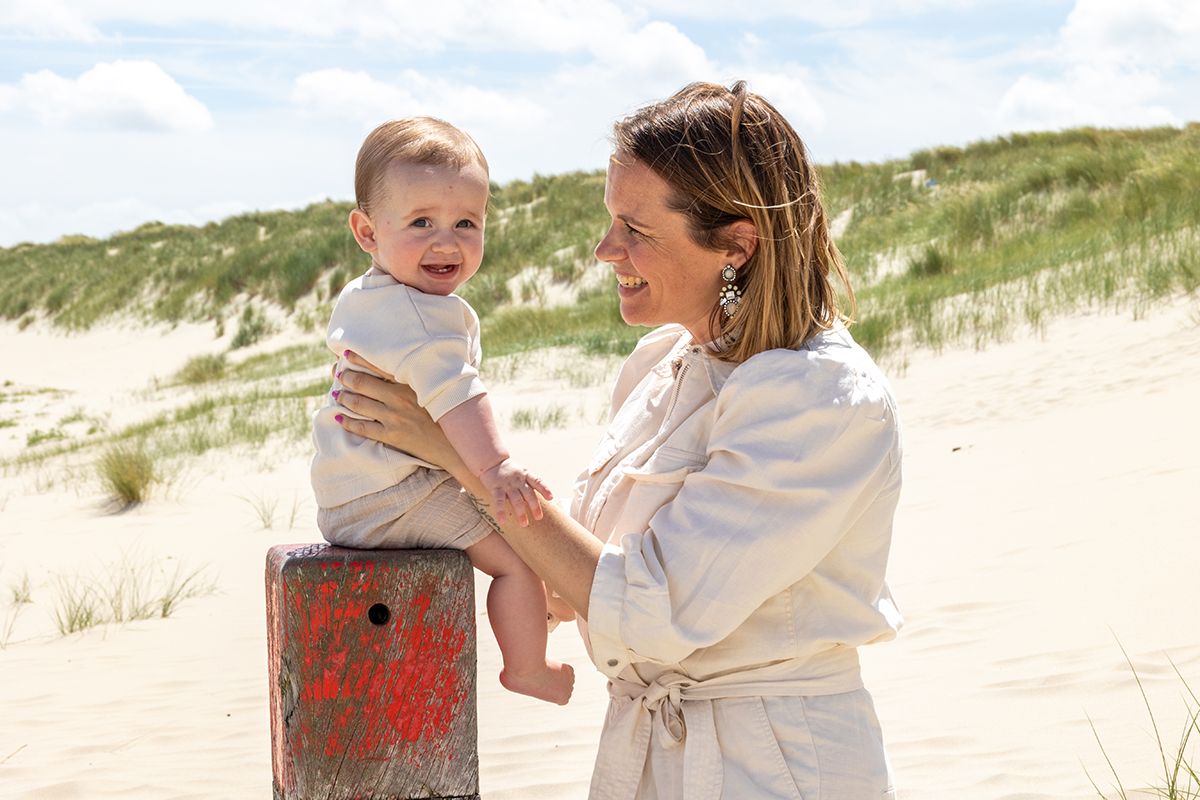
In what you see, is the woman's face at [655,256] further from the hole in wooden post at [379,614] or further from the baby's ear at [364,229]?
the hole in wooden post at [379,614]

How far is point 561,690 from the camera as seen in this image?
7.36 ft

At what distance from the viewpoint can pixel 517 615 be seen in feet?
7.20

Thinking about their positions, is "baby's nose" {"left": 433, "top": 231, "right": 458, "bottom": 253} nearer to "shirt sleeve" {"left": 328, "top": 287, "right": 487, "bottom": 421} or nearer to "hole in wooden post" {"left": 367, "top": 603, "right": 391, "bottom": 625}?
"shirt sleeve" {"left": 328, "top": 287, "right": 487, "bottom": 421}

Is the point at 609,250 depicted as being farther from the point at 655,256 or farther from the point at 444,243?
the point at 444,243

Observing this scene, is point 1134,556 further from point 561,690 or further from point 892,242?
point 892,242

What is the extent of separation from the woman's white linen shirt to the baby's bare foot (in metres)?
0.17

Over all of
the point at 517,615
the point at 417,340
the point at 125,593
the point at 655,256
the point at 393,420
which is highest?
the point at 655,256

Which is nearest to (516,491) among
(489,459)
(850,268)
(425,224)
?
(489,459)

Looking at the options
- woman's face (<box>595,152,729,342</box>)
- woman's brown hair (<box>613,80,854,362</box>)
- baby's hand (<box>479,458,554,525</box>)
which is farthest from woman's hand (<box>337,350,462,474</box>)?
woman's brown hair (<box>613,80,854,362</box>)

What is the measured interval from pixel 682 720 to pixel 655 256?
84cm

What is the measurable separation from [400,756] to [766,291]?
99 centimetres

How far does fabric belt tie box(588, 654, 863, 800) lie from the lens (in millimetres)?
2025

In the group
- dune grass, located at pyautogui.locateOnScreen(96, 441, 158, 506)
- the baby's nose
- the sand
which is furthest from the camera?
dune grass, located at pyautogui.locateOnScreen(96, 441, 158, 506)

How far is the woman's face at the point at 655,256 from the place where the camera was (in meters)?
2.20
